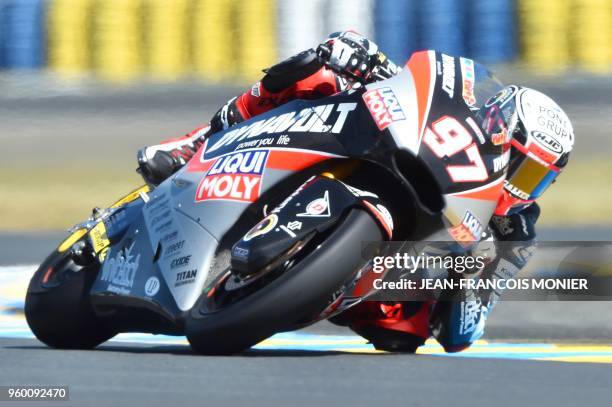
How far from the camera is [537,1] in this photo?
11438 mm

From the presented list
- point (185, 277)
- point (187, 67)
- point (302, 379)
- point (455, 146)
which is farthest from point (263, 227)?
point (187, 67)

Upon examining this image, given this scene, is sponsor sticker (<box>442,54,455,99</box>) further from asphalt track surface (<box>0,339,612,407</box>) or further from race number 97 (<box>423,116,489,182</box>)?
asphalt track surface (<box>0,339,612,407</box>)

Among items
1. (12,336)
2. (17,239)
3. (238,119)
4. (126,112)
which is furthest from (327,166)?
(126,112)

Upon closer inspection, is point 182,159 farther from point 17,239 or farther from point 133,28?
point 133,28

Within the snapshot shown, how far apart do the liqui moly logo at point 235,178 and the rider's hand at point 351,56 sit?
51cm

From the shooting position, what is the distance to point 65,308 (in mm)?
5211

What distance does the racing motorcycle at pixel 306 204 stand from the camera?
4.13 m

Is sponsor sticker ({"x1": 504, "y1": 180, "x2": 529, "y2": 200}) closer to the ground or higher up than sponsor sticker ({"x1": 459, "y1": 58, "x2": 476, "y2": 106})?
closer to the ground

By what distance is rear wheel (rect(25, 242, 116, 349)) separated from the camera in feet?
17.0

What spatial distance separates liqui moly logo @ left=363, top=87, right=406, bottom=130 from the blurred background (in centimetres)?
624

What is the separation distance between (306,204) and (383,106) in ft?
1.52

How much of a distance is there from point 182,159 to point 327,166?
0.94m

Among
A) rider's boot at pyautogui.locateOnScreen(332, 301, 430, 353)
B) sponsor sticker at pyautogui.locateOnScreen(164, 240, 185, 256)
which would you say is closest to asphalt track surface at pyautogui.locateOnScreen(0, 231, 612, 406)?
rider's boot at pyautogui.locateOnScreen(332, 301, 430, 353)

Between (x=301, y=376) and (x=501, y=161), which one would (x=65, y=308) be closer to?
(x=301, y=376)
